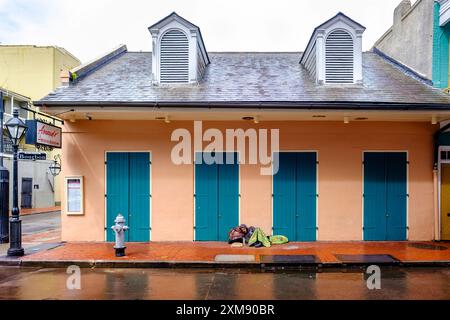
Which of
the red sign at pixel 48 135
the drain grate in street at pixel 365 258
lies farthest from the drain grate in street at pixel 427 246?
the red sign at pixel 48 135

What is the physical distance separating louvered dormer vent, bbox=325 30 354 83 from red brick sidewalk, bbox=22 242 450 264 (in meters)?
4.98

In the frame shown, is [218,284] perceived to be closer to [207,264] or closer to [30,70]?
[207,264]

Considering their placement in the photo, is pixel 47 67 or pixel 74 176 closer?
pixel 74 176

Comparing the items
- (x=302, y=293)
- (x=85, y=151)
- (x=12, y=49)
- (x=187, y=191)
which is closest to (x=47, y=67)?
(x=12, y=49)

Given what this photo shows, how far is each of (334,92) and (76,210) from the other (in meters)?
8.22

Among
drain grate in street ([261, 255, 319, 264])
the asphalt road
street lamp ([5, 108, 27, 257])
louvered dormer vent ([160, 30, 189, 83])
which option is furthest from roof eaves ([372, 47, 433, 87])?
the asphalt road

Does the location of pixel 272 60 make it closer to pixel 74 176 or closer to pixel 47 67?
pixel 74 176

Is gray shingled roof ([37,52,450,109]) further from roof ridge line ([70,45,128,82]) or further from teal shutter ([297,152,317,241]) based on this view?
teal shutter ([297,152,317,241])

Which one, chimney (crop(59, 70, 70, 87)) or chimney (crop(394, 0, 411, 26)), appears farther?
chimney (crop(394, 0, 411, 26))

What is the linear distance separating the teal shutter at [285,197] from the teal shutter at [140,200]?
3.72 meters

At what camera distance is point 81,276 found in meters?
7.54

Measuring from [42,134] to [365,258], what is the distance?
8593mm

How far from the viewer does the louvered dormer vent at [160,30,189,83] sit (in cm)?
1119
